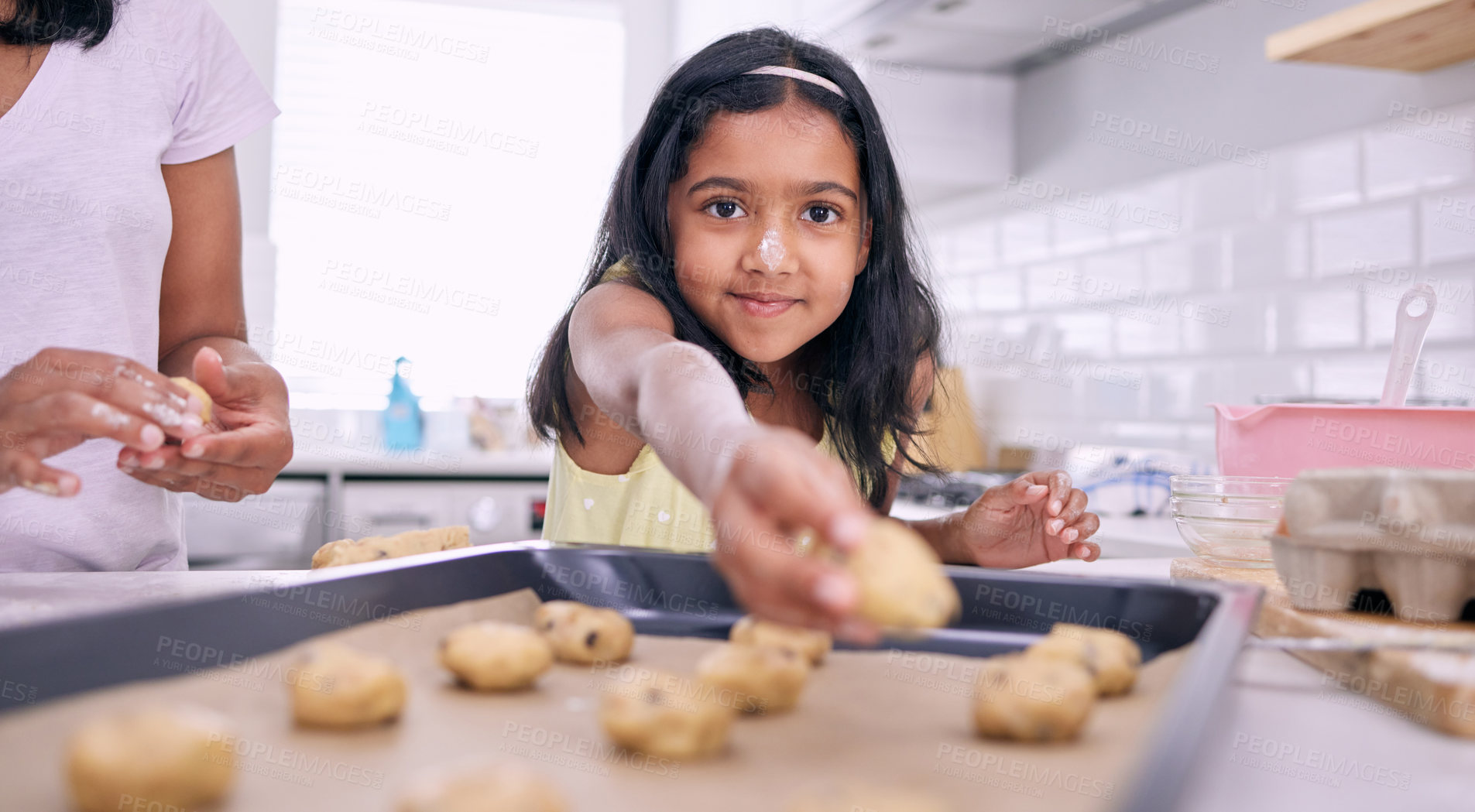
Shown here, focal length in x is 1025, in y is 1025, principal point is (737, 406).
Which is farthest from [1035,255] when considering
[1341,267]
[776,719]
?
[776,719]

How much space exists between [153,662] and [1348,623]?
2.21 ft

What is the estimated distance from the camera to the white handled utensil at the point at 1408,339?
0.98m

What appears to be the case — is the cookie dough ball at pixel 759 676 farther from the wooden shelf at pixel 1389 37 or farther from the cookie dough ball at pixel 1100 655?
the wooden shelf at pixel 1389 37

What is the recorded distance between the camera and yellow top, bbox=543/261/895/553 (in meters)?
1.28

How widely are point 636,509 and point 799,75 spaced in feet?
1.83

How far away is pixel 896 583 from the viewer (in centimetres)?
42

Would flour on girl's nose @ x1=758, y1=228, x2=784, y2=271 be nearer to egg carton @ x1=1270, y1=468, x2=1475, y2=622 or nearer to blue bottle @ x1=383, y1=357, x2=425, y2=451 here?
egg carton @ x1=1270, y1=468, x2=1475, y2=622

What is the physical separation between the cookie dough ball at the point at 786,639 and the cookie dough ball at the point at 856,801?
7.3 inches

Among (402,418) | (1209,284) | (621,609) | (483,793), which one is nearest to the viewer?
(483,793)

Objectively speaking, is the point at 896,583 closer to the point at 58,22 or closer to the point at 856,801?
the point at 856,801

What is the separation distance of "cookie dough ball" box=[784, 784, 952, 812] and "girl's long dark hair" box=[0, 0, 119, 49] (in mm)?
1031

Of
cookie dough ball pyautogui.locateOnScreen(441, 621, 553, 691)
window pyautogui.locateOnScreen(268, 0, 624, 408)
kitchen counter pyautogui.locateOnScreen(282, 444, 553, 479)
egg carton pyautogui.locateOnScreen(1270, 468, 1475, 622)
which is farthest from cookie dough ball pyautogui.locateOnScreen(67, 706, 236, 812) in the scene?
window pyautogui.locateOnScreen(268, 0, 624, 408)

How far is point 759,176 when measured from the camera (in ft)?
3.56

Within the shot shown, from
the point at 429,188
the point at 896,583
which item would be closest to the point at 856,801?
the point at 896,583
